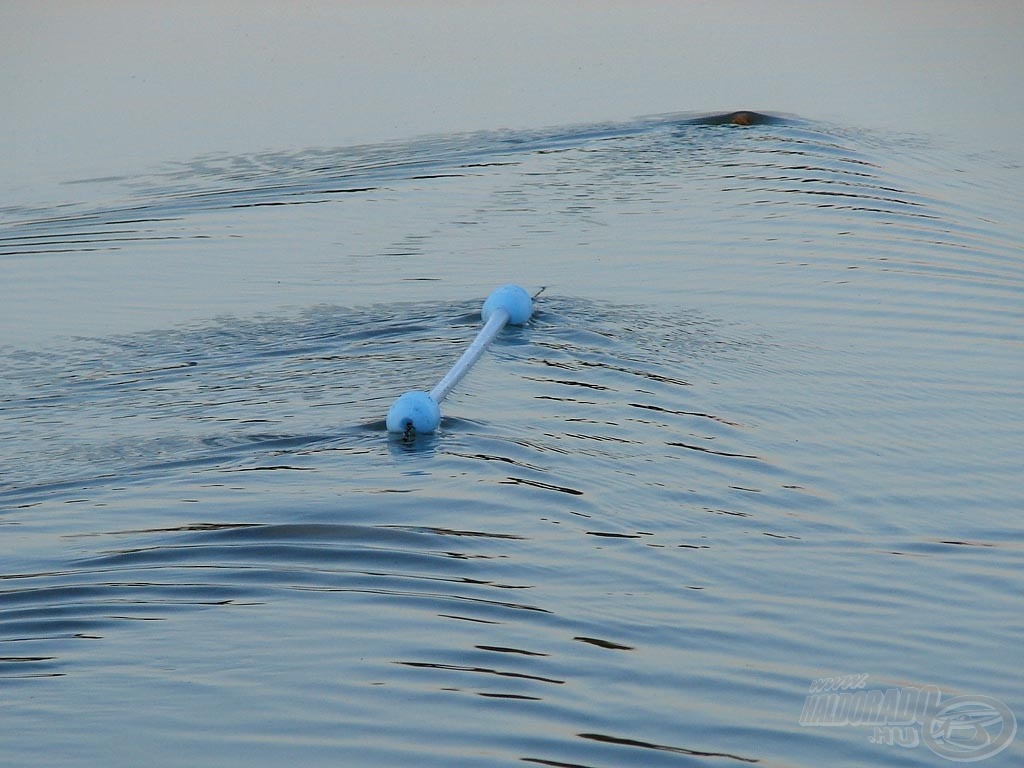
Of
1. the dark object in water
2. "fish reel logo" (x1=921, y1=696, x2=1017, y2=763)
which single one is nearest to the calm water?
"fish reel logo" (x1=921, y1=696, x2=1017, y2=763)

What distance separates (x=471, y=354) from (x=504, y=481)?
1552 mm

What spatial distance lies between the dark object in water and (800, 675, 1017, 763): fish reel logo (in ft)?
32.4

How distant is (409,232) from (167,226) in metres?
1.91

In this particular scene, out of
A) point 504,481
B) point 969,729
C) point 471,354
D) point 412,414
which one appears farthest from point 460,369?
point 969,729

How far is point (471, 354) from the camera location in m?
7.49

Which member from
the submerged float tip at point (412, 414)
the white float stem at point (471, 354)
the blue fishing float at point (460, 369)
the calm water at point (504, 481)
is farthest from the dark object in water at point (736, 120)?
the submerged float tip at point (412, 414)

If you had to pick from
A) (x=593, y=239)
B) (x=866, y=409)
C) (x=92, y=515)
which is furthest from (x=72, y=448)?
(x=593, y=239)

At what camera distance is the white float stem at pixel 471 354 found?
6979 mm

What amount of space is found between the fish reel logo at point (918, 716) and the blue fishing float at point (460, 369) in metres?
2.62

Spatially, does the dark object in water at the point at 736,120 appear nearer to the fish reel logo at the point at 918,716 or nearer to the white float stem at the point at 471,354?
the white float stem at the point at 471,354

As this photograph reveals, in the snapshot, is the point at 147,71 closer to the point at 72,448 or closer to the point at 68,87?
the point at 68,87

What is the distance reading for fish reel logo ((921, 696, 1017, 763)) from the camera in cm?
411

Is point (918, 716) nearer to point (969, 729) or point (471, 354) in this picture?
point (969, 729)

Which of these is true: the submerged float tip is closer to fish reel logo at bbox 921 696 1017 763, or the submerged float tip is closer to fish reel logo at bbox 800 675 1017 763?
fish reel logo at bbox 800 675 1017 763
